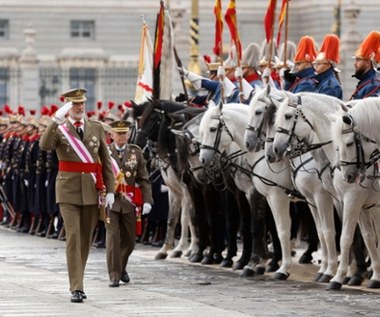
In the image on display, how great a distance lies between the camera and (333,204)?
62.8ft

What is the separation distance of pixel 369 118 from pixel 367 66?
2.13 metres

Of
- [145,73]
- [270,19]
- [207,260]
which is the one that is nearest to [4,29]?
[145,73]

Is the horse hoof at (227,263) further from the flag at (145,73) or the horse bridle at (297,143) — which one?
the flag at (145,73)

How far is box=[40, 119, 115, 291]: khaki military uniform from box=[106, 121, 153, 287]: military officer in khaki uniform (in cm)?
120

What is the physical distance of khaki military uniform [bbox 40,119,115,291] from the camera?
16.7 m

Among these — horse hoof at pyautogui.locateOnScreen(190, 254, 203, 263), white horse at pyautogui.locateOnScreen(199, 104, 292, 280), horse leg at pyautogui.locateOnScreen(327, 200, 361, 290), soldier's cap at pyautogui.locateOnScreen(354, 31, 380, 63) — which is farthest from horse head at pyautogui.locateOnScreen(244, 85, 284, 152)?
horse hoof at pyautogui.locateOnScreen(190, 254, 203, 263)

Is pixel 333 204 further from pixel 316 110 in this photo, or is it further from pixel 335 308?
pixel 335 308

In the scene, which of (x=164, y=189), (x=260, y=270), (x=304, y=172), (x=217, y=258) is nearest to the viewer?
(x=304, y=172)

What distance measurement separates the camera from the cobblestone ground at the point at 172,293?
52.3 feet

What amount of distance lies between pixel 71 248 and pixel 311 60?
4848 mm

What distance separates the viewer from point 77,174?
55.5 feet

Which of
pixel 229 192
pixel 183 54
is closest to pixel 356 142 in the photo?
pixel 229 192

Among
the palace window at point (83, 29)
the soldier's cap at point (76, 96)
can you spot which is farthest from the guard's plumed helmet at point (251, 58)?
the palace window at point (83, 29)

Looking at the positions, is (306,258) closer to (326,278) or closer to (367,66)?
(326,278)
